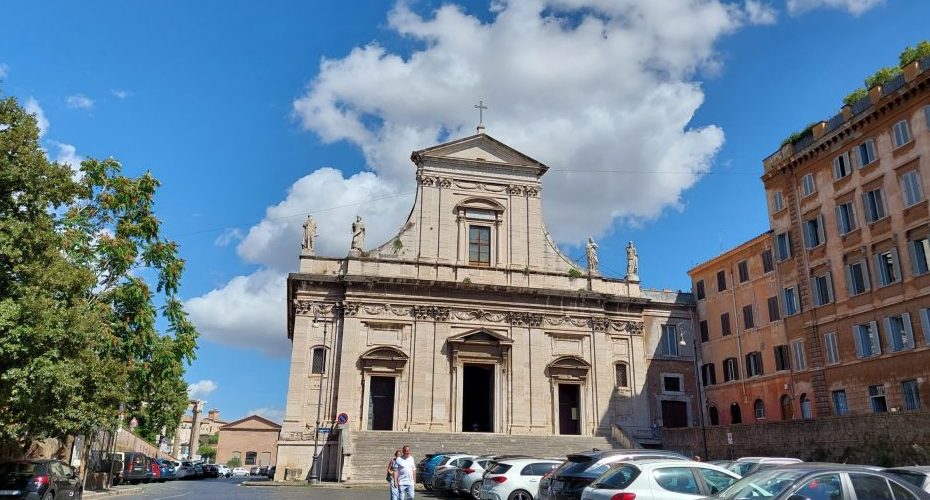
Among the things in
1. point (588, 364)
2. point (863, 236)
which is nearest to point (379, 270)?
point (588, 364)

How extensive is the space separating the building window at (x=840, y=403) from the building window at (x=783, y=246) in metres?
6.84

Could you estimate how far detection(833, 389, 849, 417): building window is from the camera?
88.6ft

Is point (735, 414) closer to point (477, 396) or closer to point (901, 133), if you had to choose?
point (477, 396)

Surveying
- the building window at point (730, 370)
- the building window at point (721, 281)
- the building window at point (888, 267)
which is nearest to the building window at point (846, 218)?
the building window at point (888, 267)

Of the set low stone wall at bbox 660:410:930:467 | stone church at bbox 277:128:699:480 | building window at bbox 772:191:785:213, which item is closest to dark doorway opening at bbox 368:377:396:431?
stone church at bbox 277:128:699:480

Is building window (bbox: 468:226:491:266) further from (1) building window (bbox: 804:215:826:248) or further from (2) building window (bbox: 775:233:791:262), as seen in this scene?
(1) building window (bbox: 804:215:826:248)

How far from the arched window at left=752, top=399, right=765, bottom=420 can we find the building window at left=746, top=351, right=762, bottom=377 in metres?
1.36

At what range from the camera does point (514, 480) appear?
1558cm

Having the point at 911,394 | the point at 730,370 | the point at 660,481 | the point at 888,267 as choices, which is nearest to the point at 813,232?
the point at 888,267

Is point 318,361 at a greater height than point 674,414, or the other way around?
point 318,361

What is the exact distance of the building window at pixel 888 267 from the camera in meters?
25.3

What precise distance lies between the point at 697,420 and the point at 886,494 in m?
31.6

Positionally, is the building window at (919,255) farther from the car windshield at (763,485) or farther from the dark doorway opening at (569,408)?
the car windshield at (763,485)

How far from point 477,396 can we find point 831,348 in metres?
17.6
